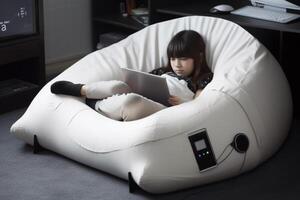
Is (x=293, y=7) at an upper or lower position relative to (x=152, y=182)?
upper

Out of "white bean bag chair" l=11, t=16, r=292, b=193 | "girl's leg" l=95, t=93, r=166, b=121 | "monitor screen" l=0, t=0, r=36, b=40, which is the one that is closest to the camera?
"white bean bag chair" l=11, t=16, r=292, b=193

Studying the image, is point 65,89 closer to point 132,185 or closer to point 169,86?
point 169,86

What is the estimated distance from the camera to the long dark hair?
9.57 ft

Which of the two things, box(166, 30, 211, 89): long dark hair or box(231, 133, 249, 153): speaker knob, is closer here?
box(231, 133, 249, 153): speaker knob

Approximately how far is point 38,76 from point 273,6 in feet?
4.91

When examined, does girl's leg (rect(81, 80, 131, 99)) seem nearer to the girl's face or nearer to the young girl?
the young girl

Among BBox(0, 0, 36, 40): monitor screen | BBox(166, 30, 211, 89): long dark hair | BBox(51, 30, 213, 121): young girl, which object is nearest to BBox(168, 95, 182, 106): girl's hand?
BBox(51, 30, 213, 121): young girl

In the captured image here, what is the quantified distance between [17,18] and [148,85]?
1.03 meters

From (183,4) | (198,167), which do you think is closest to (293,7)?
(183,4)

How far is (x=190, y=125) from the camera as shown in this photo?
2.43 metres

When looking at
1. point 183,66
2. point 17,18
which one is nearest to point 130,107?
point 183,66

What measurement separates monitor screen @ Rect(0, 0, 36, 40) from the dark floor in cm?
81

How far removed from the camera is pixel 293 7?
3.30m

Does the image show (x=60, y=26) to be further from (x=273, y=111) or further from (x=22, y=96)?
(x=273, y=111)
